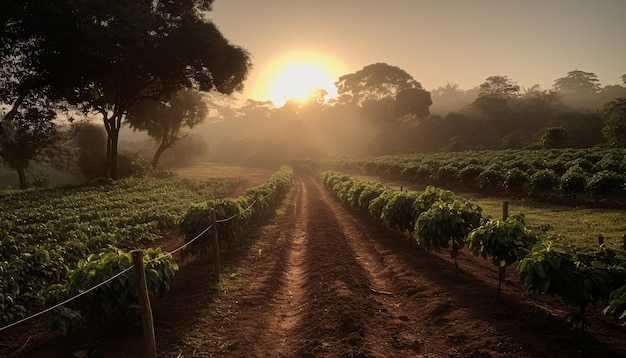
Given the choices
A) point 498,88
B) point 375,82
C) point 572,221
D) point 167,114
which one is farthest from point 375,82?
point 572,221

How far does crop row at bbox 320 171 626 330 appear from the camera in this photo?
5.74 m

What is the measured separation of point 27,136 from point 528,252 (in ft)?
118

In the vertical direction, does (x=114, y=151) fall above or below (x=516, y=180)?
above

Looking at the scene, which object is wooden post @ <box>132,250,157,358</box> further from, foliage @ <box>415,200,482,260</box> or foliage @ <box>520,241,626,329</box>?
foliage @ <box>415,200,482,260</box>

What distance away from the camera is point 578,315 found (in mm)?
5910

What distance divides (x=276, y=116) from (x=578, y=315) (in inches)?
5494

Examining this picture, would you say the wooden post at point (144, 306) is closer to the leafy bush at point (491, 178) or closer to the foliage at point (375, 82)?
the leafy bush at point (491, 178)

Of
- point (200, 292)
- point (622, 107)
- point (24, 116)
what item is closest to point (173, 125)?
point (24, 116)

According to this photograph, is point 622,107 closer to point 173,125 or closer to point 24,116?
point 173,125

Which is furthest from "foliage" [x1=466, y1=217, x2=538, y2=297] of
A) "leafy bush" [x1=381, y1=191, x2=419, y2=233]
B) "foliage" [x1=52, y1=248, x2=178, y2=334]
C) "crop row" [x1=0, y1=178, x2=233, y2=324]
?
"crop row" [x1=0, y1=178, x2=233, y2=324]

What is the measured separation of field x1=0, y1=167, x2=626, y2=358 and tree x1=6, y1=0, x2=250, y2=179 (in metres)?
19.2

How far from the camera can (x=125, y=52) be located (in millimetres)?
24844

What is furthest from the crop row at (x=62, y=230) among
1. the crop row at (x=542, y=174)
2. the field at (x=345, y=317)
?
the crop row at (x=542, y=174)

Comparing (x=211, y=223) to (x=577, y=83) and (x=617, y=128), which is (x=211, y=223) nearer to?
(x=617, y=128)
